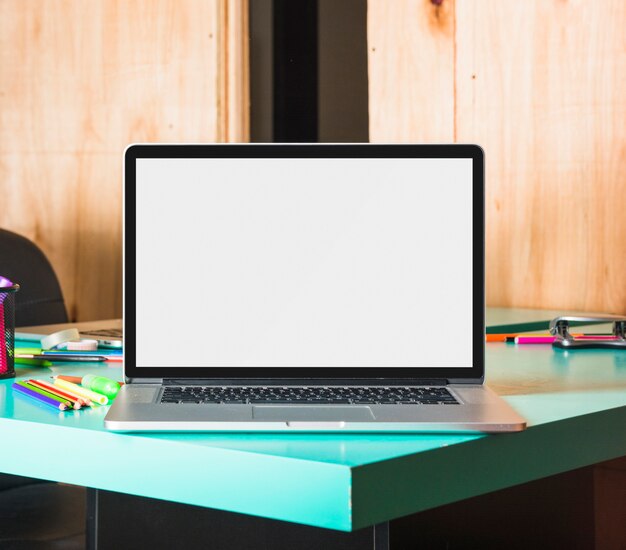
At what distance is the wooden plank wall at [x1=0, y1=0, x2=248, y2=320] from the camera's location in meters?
2.71

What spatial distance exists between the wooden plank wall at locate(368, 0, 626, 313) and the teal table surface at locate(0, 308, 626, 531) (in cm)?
124

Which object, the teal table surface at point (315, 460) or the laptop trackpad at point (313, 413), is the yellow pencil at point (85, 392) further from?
the laptop trackpad at point (313, 413)

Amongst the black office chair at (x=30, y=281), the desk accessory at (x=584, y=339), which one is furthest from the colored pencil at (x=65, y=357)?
the black office chair at (x=30, y=281)

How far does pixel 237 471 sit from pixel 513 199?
1.64 m

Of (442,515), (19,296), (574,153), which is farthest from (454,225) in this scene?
Result: (19,296)

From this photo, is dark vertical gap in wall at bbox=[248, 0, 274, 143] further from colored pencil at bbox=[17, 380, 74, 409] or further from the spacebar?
the spacebar

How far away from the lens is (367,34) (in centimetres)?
249

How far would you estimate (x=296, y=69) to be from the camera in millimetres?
2666

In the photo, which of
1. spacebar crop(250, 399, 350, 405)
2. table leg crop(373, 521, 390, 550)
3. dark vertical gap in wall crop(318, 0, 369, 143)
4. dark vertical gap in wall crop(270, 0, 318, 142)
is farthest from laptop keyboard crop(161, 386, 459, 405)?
dark vertical gap in wall crop(270, 0, 318, 142)

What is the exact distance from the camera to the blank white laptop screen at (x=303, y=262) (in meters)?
0.98

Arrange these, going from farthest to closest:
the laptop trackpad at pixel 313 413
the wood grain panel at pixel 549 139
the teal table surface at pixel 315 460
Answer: the wood grain panel at pixel 549 139
the laptop trackpad at pixel 313 413
the teal table surface at pixel 315 460

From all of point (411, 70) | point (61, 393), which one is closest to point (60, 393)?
point (61, 393)

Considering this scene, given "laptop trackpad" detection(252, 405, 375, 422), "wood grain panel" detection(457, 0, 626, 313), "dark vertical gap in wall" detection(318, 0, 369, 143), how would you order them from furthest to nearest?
1. "dark vertical gap in wall" detection(318, 0, 369, 143)
2. "wood grain panel" detection(457, 0, 626, 313)
3. "laptop trackpad" detection(252, 405, 375, 422)

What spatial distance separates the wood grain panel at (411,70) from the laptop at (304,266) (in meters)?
1.37
